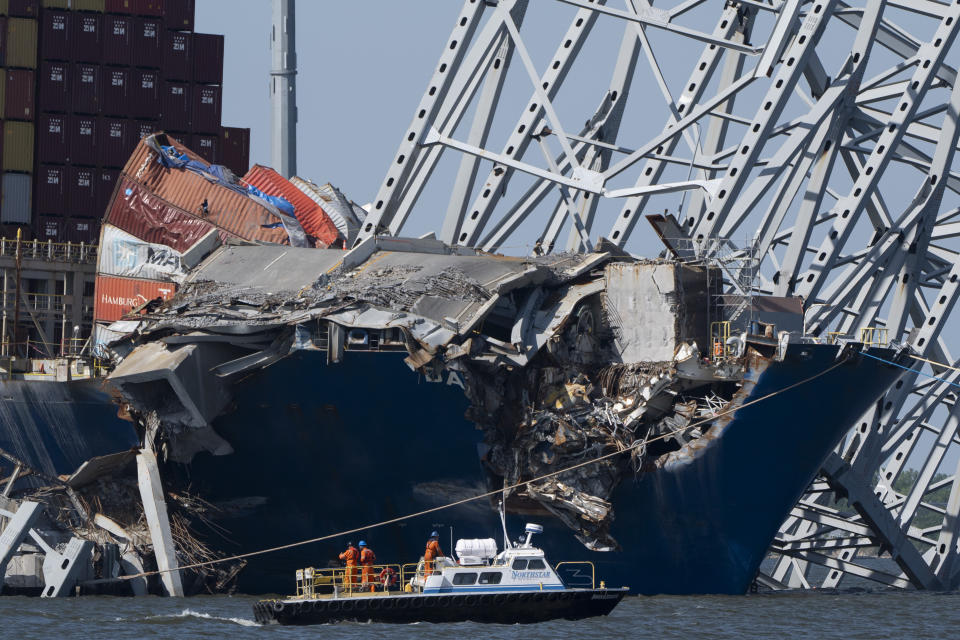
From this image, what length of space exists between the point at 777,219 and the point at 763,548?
8.47 metres

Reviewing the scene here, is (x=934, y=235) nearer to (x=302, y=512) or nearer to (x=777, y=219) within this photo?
(x=777, y=219)

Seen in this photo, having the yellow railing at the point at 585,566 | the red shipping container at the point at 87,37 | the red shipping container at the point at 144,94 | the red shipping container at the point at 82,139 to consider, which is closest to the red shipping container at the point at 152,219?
the yellow railing at the point at 585,566

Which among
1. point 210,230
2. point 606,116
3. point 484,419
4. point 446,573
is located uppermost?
point 606,116

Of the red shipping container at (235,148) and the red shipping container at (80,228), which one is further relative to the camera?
the red shipping container at (235,148)

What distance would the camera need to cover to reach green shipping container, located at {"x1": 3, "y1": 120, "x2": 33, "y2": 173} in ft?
252

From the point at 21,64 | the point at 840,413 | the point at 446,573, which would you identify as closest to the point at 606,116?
the point at 840,413

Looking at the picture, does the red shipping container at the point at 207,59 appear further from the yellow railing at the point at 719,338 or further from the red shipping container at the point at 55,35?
the yellow railing at the point at 719,338

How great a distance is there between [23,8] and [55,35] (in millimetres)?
1749

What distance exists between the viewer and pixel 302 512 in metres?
47.9

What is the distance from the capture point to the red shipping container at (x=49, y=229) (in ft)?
252

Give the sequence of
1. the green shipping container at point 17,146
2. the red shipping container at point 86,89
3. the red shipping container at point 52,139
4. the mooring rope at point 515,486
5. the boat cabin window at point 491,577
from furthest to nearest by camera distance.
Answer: the red shipping container at point 86,89, the red shipping container at point 52,139, the green shipping container at point 17,146, the mooring rope at point 515,486, the boat cabin window at point 491,577

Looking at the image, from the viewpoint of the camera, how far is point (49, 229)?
253 feet

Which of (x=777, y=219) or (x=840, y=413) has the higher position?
(x=777, y=219)

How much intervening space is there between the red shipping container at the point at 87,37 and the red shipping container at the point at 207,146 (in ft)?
17.3
